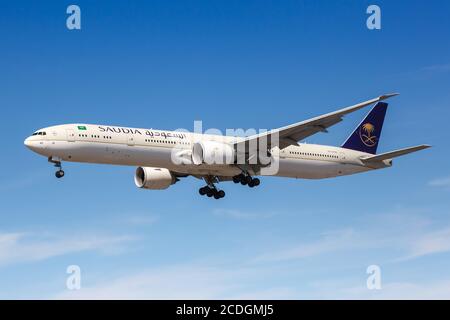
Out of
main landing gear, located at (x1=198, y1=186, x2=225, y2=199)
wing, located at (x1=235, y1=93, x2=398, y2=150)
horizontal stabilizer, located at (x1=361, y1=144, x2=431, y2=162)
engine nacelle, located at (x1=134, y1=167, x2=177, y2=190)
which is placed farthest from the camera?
main landing gear, located at (x1=198, y1=186, x2=225, y2=199)

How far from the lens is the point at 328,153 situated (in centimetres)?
5697

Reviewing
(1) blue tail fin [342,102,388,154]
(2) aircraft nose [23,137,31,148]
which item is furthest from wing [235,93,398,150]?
(2) aircraft nose [23,137,31,148]

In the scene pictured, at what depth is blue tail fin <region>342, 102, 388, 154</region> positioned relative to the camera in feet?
196

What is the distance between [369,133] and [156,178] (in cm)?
1709

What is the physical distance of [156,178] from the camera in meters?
55.3

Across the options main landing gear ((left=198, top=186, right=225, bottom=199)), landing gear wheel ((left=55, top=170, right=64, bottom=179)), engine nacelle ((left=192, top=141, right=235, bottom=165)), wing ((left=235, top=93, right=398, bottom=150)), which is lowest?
landing gear wheel ((left=55, top=170, right=64, bottom=179))

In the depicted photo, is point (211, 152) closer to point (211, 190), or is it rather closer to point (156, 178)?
point (211, 190)

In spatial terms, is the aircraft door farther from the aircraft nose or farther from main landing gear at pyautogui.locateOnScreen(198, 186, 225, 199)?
main landing gear at pyautogui.locateOnScreen(198, 186, 225, 199)

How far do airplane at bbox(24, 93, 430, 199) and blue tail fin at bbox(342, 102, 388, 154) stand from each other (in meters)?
0.10

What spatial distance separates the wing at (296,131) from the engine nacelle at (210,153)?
117 cm

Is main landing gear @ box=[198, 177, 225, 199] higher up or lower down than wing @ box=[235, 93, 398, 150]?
lower down

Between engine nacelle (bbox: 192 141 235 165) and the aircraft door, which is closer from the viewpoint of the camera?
the aircraft door

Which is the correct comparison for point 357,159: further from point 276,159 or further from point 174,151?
point 174,151

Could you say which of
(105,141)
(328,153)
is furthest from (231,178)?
(105,141)
